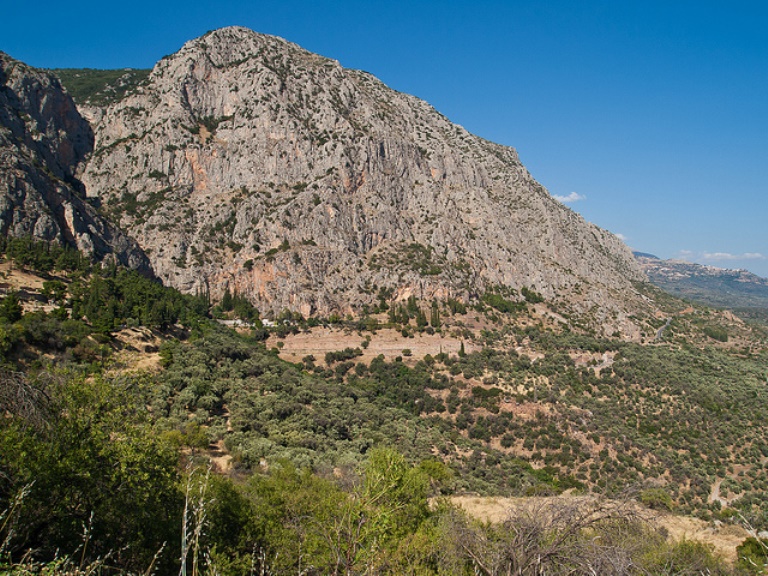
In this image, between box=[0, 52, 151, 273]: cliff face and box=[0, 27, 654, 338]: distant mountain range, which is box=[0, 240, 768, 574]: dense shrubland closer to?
box=[0, 52, 151, 273]: cliff face

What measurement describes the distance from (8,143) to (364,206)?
52.2 metres

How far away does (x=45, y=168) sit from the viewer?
58.6 metres

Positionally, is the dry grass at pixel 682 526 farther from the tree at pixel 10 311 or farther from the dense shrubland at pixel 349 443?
the tree at pixel 10 311

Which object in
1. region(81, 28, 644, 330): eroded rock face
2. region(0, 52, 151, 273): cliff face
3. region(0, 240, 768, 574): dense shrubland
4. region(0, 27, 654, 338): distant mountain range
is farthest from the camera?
region(81, 28, 644, 330): eroded rock face

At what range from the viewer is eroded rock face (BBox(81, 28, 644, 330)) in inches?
2771

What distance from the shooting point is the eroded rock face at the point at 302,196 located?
2771 inches

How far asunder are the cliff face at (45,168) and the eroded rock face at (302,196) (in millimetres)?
4710

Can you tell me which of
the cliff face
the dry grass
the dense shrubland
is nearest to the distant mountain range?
the cliff face

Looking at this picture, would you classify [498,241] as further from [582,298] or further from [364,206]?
[364,206]

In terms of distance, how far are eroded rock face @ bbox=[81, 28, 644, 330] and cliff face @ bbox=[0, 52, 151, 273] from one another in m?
4.71

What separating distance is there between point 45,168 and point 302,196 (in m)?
37.2

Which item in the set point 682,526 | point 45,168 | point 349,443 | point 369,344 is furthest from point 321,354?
point 45,168

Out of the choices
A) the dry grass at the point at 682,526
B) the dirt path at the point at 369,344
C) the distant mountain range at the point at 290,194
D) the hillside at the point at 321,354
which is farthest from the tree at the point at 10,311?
the distant mountain range at the point at 290,194

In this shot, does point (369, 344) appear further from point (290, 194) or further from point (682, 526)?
point (682, 526)
